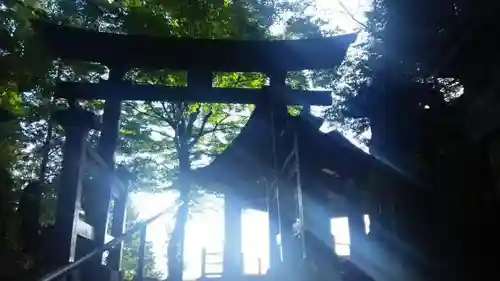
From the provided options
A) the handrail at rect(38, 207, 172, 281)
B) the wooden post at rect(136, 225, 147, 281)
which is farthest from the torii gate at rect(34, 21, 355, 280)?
the handrail at rect(38, 207, 172, 281)

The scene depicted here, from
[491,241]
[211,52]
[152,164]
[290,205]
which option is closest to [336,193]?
[290,205]

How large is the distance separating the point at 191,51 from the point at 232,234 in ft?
17.2

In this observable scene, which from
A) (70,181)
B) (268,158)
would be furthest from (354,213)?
(70,181)

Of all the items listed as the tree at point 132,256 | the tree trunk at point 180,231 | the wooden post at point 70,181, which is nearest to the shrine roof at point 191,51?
the wooden post at point 70,181

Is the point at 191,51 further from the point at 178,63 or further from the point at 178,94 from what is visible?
the point at 178,94

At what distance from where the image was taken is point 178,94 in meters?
5.80

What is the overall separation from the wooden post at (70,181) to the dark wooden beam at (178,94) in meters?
1.07

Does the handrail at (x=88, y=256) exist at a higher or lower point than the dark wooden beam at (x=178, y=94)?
lower

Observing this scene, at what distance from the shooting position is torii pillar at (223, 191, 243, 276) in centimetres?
972

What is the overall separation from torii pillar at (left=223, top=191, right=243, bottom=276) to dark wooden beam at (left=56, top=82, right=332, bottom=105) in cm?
400

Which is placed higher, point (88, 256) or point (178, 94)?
point (178, 94)

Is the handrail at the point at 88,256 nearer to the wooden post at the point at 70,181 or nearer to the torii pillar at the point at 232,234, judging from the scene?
the wooden post at the point at 70,181

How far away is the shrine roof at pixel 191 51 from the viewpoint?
555cm

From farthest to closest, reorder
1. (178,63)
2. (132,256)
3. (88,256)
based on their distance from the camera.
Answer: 1. (132,256)
2. (178,63)
3. (88,256)
